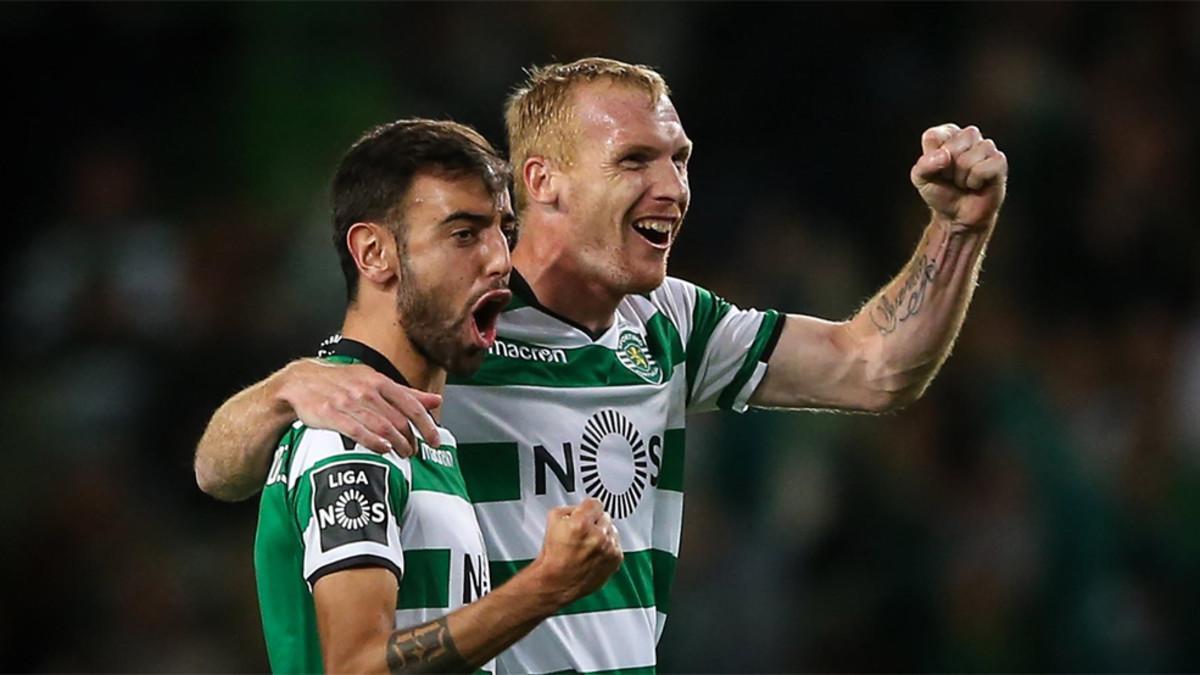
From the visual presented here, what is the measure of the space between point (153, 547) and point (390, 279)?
4651mm

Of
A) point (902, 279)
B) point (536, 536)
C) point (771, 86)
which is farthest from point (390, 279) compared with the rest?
point (771, 86)

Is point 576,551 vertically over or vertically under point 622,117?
under

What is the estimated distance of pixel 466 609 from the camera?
122 inches

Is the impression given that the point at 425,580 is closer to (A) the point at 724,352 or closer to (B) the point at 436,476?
A: (B) the point at 436,476

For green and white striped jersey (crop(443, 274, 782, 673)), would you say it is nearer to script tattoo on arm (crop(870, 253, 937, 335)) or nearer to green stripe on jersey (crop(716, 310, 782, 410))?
green stripe on jersey (crop(716, 310, 782, 410))

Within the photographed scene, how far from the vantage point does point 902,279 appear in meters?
4.58

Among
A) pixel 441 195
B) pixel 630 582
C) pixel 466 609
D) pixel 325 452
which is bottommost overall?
pixel 630 582

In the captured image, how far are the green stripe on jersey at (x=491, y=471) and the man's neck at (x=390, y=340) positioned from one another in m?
0.51

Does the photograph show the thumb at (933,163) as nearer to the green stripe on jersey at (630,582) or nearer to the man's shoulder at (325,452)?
the green stripe on jersey at (630,582)

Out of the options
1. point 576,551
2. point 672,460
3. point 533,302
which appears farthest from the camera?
point 672,460

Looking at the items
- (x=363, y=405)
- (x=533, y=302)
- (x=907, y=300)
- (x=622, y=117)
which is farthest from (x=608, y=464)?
(x=363, y=405)

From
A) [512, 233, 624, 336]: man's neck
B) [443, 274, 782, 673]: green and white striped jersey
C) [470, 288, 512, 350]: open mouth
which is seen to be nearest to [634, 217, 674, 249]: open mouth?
[512, 233, 624, 336]: man's neck

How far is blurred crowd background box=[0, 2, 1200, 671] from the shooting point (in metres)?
7.81

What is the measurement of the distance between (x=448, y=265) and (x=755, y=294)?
16.1ft
